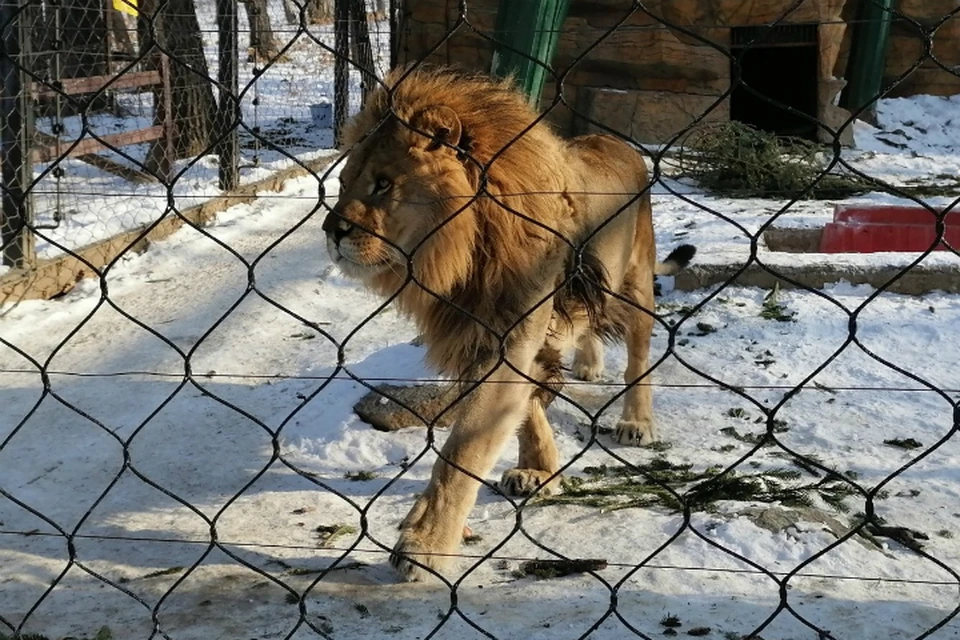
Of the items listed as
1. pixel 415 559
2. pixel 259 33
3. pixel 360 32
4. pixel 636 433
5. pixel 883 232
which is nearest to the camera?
pixel 415 559

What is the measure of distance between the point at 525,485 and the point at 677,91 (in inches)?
296

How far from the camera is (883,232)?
6418 mm

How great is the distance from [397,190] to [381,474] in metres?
1.42

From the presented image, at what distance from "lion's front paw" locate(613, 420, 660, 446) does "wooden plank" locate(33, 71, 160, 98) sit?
4.32m

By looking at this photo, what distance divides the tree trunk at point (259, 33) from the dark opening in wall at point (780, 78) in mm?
5053

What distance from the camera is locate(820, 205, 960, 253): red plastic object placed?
20.9 feet

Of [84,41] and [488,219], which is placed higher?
[488,219]

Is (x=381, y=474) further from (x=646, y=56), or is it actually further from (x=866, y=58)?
(x=866, y=58)

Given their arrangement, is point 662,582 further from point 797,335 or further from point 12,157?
point 12,157

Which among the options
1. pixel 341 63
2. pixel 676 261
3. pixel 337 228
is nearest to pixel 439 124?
pixel 337 228

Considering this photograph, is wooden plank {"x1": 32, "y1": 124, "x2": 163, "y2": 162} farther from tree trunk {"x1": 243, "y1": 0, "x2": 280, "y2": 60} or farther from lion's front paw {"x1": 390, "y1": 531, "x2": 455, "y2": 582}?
lion's front paw {"x1": 390, "y1": 531, "x2": 455, "y2": 582}

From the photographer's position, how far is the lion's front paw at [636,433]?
429 centimetres

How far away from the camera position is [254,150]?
10.0m

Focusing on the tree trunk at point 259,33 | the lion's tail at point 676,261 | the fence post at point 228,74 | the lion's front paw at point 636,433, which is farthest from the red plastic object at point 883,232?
the tree trunk at point 259,33
